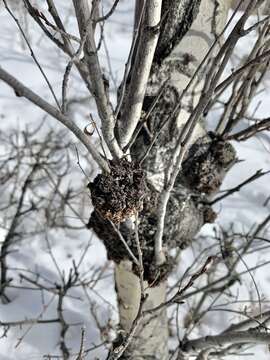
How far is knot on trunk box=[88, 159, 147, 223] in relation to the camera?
0.90 metres

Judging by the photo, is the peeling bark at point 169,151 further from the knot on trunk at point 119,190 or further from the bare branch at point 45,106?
the bare branch at point 45,106

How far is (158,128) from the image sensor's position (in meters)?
1.11

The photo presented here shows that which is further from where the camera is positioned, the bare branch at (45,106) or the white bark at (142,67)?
the white bark at (142,67)

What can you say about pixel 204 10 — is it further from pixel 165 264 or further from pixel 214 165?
pixel 165 264

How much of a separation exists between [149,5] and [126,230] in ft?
1.96

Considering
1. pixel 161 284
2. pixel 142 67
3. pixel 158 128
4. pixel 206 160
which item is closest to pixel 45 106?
pixel 142 67

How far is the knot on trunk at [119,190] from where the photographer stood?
0.90 meters

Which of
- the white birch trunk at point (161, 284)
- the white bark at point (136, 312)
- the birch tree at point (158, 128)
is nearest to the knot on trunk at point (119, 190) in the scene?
the birch tree at point (158, 128)

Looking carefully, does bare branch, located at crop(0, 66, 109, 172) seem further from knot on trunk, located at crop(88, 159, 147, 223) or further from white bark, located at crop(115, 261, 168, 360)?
white bark, located at crop(115, 261, 168, 360)

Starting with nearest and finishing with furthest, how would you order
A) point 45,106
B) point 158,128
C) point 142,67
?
1. point 45,106
2. point 142,67
3. point 158,128

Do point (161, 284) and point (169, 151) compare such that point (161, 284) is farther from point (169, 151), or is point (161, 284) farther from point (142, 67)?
point (142, 67)

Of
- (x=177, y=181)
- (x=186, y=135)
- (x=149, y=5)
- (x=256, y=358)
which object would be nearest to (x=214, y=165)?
(x=177, y=181)

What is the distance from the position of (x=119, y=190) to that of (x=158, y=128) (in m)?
0.27

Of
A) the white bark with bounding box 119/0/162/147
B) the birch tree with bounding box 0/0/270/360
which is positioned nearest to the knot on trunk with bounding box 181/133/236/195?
the birch tree with bounding box 0/0/270/360
